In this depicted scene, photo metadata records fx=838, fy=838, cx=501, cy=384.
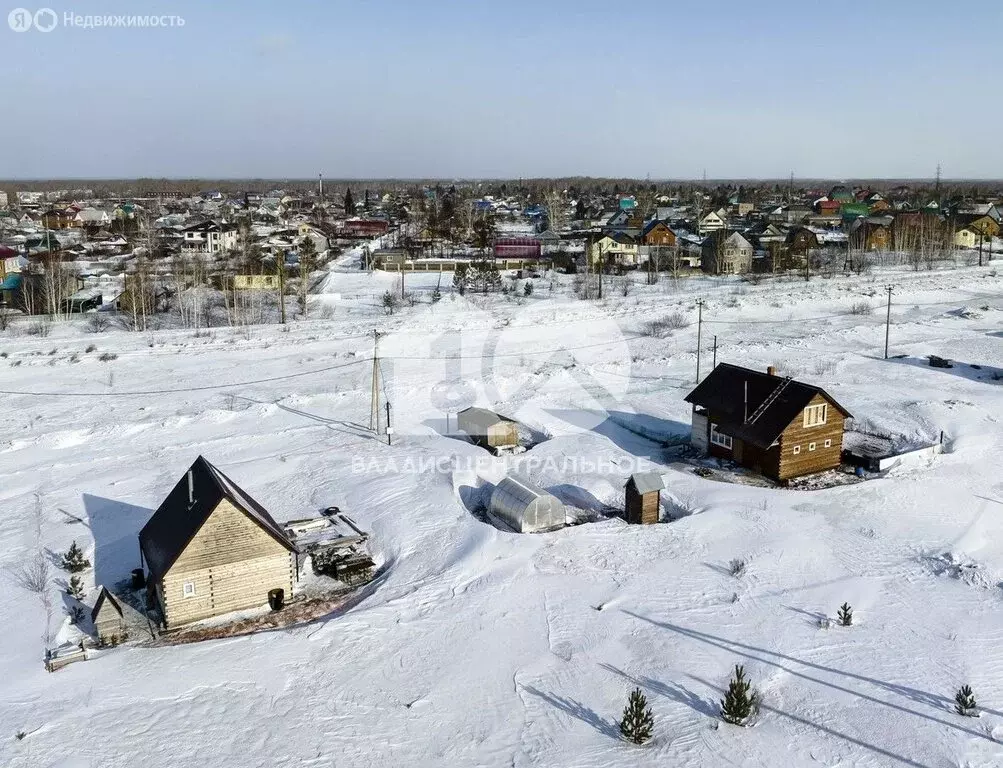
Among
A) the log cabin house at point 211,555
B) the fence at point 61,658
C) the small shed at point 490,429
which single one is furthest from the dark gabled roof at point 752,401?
the fence at point 61,658

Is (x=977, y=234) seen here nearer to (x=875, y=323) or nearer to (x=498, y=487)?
(x=875, y=323)

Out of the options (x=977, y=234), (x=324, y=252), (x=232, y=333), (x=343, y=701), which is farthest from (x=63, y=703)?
(x=977, y=234)

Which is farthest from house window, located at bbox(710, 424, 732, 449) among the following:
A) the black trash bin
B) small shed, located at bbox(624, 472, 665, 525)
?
the black trash bin

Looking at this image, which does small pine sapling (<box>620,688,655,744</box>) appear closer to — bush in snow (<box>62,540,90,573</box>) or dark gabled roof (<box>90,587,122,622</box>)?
dark gabled roof (<box>90,587,122,622</box>)

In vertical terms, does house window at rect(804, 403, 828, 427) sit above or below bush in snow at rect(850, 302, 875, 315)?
below

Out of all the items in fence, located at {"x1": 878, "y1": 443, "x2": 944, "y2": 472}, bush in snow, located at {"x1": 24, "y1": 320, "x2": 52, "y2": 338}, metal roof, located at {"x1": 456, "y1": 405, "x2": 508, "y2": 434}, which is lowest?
fence, located at {"x1": 878, "y1": 443, "x2": 944, "y2": 472}
